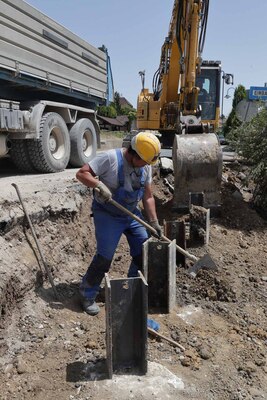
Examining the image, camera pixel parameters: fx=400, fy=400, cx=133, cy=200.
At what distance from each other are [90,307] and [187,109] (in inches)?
215

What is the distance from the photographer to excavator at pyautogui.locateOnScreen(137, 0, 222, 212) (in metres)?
6.50

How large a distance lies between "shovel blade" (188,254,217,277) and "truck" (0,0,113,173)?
3521 mm

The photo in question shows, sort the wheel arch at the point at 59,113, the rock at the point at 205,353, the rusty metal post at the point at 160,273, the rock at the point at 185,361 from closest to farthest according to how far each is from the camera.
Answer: the rock at the point at 185,361 → the rock at the point at 205,353 → the rusty metal post at the point at 160,273 → the wheel arch at the point at 59,113

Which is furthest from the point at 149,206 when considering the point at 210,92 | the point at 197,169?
the point at 210,92

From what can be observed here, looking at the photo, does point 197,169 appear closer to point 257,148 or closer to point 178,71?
point 257,148

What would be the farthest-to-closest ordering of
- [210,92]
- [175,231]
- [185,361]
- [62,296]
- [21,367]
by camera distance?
[210,92]
[175,231]
[62,296]
[185,361]
[21,367]

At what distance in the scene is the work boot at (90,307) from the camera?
12.1 ft

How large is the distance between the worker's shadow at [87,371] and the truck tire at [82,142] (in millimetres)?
5961

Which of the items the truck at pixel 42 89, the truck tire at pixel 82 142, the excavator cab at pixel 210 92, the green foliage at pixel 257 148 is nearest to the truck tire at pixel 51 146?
the truck at pixel 42 89

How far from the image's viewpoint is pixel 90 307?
12.1 feet

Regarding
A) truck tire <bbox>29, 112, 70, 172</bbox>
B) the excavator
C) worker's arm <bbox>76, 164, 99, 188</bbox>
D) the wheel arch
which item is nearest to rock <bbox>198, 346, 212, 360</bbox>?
worker's arm <bbox>76, 164, 99, 188</bbox>

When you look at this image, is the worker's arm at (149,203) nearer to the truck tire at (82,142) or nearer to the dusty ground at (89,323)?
the dusty ground at (89,323)

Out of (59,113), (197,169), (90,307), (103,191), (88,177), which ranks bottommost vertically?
(90,307)

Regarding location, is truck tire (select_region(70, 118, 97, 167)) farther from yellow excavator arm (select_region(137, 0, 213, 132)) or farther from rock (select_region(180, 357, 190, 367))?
rock (select_region(180, 357, 190, 367))
